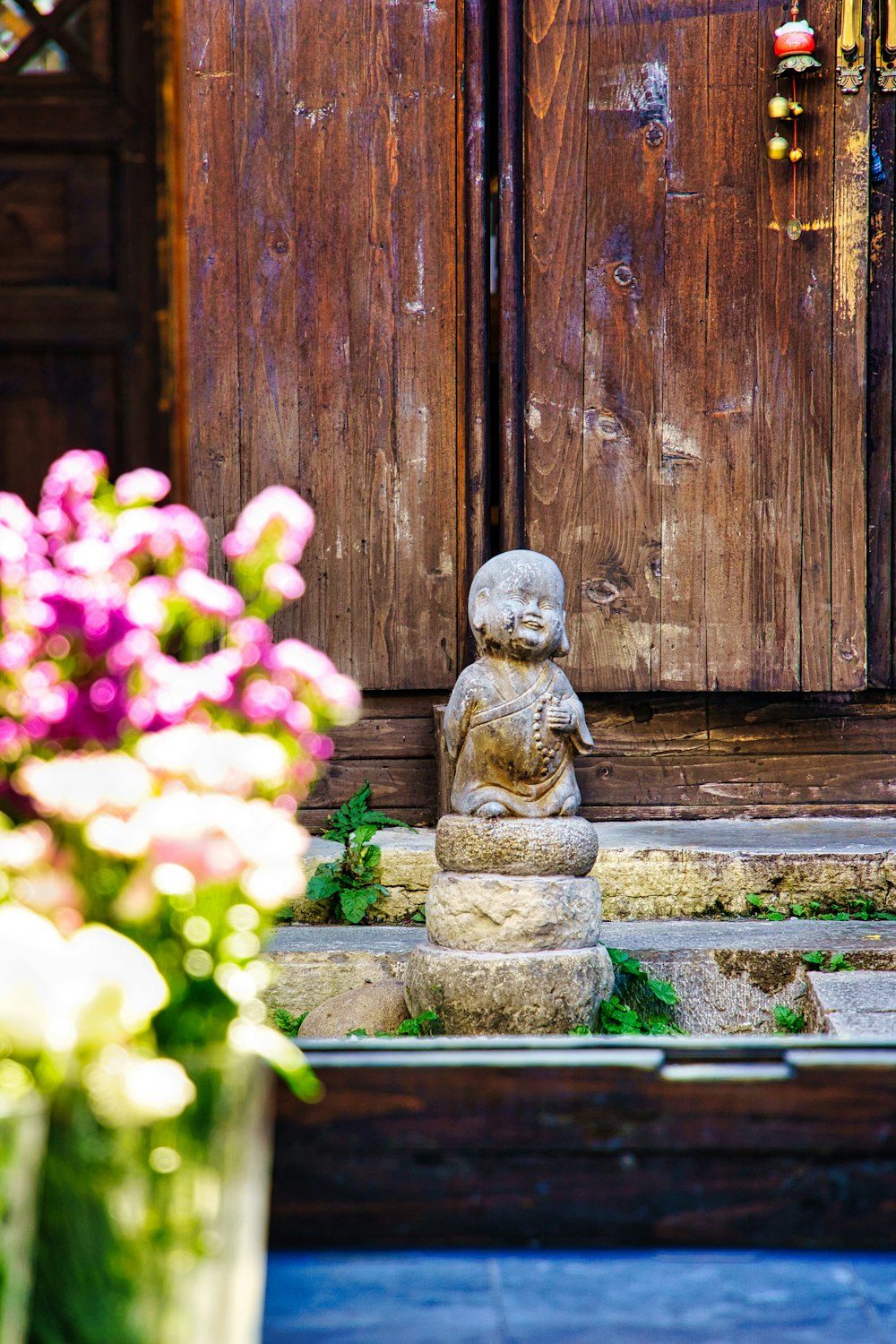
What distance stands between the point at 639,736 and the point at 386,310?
1.80 metres

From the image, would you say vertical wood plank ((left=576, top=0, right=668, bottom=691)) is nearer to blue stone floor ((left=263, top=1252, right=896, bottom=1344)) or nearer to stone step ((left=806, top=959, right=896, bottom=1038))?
stone step ((left=806, top=959, right=896, bottom=1038))

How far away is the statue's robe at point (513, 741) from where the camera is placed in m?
3.91

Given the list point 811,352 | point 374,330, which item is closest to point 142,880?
point 374,330

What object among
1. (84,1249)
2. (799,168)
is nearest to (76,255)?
(799,168)

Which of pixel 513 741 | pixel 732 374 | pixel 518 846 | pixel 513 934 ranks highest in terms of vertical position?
pixel 732 374

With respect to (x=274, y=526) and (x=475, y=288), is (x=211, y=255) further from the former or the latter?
(x=274, y=526)

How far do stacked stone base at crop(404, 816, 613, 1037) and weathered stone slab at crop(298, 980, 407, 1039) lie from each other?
0.14 meters

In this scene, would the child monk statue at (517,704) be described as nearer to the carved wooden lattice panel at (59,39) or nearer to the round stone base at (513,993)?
the round stone base at (513,993)

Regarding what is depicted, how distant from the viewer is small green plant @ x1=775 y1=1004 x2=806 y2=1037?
4.15 meters

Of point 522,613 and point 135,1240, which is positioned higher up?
point 522,613

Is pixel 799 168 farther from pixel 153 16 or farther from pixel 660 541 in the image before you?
pixel 153 16

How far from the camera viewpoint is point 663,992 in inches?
165

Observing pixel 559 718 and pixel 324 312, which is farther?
pixel 324 312

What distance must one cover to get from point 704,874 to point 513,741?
3.79ft
